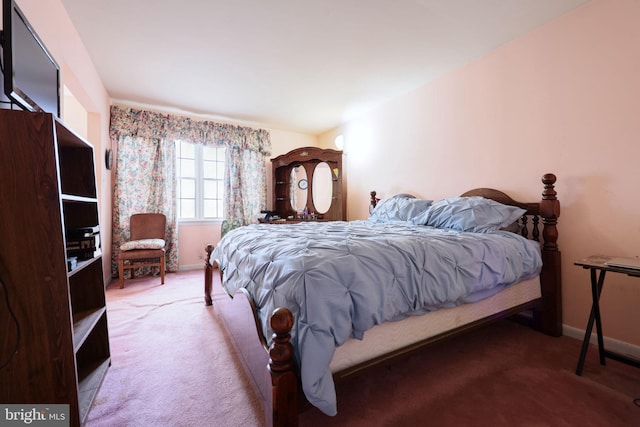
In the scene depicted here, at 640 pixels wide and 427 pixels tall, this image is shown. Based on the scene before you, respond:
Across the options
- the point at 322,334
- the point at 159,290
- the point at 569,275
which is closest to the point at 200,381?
the point at 322,334

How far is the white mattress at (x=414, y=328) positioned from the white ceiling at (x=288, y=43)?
2.04m

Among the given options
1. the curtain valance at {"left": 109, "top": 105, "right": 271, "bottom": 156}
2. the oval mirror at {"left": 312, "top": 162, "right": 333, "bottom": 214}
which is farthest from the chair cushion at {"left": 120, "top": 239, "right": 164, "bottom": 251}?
the oval mirror at {"left": 312, "top": 162, "right": 333, "bottom": 214}

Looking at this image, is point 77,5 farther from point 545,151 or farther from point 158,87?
point 545,151

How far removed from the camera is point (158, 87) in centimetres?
321

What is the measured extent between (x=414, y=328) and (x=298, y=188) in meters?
3.44

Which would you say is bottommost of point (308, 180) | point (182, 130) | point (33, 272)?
point (33, 272)

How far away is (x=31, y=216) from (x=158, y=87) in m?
2.83

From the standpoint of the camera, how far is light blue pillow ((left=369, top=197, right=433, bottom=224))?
279 cm

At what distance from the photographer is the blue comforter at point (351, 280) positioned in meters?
0.99

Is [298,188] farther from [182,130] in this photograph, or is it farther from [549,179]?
[549,179]

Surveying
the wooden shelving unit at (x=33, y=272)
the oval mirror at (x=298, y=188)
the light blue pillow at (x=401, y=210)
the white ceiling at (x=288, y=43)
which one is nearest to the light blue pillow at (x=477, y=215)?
the light blue pillow at (x=401, y=210)

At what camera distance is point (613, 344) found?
1830 mm

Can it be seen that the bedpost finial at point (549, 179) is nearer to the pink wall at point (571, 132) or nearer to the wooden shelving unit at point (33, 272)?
the pink wall at point (571, 132)

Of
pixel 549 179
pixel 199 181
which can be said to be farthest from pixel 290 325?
pixel 199 181
